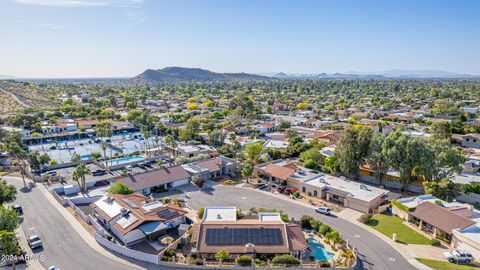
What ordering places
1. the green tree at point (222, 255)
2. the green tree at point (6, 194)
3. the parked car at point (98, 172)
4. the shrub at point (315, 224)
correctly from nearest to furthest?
the green tree at point (222, 255) → the shrub at point (315, 224) → the green tree at point (6, 194) → the parked car at point (98, 172)

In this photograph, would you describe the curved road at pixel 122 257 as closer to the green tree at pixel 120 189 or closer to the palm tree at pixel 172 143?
the green tree at pixel 120 189

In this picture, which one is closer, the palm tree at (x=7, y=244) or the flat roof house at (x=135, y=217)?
the palm tree at (x=7, y=244)

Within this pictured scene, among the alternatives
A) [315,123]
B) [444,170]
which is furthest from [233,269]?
[315,123]

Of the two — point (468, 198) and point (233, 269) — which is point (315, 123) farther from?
point (233, 269)

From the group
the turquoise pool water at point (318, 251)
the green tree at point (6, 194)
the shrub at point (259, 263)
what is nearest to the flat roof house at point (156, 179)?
the green tree at point (6, 194)

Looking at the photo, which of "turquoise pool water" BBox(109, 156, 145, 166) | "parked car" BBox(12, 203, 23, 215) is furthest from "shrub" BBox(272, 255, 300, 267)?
"turquoise pool water" BBox(109, 156, 145, 166)

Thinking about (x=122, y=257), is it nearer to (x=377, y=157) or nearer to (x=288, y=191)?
(x=288, y=191)
